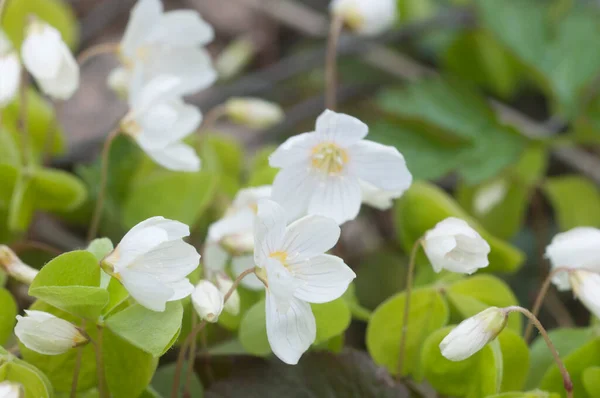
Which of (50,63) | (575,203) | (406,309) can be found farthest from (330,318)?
(575,203)

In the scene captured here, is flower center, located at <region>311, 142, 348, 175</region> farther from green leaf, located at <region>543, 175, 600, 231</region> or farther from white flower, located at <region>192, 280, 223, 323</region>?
green leaf, located at <region>543, 175, 600, 231</region>

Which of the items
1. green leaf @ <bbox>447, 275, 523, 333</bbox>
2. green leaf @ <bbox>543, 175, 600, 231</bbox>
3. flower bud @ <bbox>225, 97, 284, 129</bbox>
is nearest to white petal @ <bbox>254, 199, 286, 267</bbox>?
green leaf @ <bbox>447, 275, 523, 333</bbox>

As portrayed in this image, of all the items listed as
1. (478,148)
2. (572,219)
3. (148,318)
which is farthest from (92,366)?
(572,219)

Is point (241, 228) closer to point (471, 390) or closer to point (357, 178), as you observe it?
point (357, 178)

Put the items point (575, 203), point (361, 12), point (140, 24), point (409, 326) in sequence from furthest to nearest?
point (575, 203) → point (361, 12) → point (140, 24) → point (409, 326)

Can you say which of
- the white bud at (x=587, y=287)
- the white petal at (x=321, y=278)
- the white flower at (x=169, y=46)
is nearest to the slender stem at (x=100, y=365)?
the white petal at (x=321, y=278)

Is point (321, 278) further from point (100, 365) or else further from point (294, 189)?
point (100, 365)
